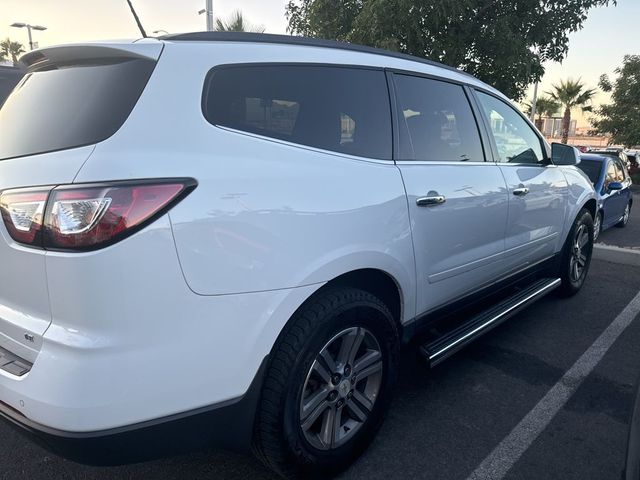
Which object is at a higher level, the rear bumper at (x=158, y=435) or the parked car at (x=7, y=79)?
the parked car at (x=7, y=79)

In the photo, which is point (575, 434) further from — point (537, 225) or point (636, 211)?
point (636, 211)

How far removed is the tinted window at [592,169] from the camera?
791 cm

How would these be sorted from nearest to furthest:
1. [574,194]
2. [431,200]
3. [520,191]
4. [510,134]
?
[431,200] → [520,191] → [510,134] → [574,194]

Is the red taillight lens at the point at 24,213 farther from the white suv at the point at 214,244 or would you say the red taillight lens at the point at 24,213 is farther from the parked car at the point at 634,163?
the parked car at the point at 634,163

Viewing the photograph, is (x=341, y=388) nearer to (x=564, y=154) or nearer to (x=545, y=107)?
(x=564, y=154)

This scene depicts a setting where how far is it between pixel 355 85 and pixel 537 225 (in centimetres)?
209

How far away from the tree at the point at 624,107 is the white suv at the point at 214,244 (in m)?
19.8

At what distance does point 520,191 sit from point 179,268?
2.60 meters

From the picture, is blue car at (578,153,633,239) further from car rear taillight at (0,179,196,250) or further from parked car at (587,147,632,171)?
car rear taillight at (0,179,196,250)

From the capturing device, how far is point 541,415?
2830mm

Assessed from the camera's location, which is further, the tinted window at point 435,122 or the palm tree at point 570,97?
the palm tree at point 570,97

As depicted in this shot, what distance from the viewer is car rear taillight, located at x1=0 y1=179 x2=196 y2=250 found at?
150 cm

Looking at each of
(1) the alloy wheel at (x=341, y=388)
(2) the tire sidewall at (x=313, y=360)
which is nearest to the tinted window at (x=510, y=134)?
(2) the tire sidewall at (x=313, y=360)

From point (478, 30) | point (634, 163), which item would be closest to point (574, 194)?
point (478, 30)
